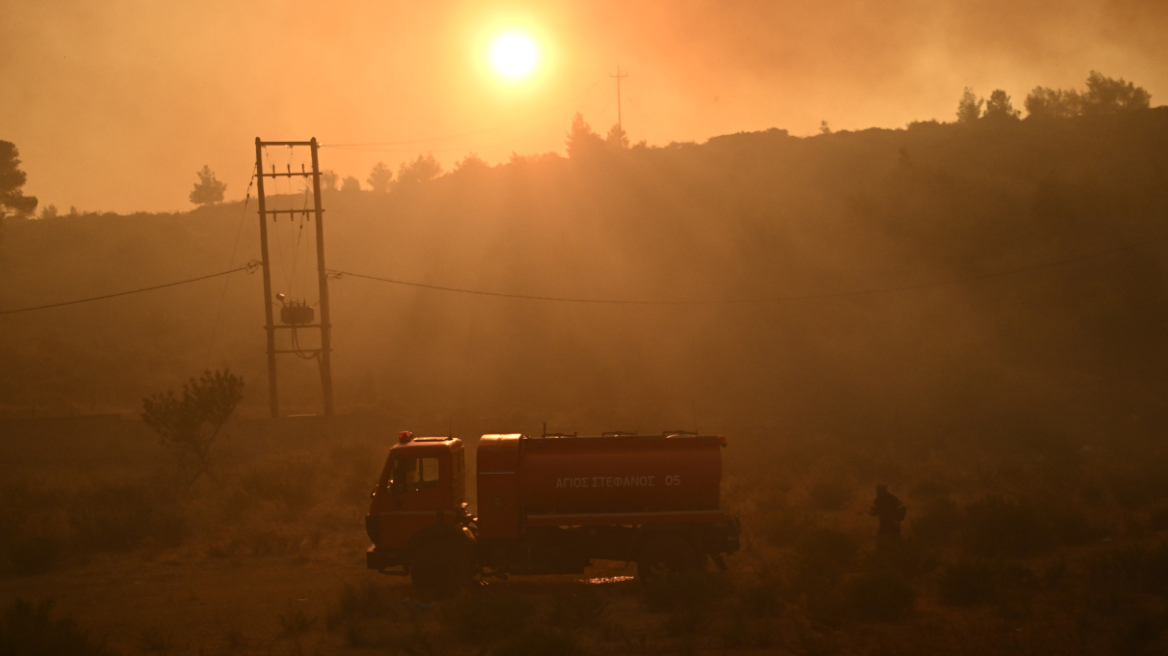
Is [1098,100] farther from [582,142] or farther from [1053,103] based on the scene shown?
[582,142]

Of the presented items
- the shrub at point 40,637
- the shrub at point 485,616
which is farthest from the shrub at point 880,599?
the shrub at point 40,637

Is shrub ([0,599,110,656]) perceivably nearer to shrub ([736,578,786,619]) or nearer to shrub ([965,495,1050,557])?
shrub ([736,578,786,619])

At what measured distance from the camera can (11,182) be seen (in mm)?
78125

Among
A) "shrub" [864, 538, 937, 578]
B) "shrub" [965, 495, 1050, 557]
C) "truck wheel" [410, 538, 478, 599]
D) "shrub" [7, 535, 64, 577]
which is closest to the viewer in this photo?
"shrub" [864, 538, 937, 578]

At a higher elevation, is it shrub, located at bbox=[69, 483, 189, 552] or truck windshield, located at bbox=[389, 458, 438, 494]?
truck windshield, located at bbox=[389, 458, 438, 494]

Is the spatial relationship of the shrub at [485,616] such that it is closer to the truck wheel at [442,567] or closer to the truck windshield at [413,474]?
the truck wheel at [442,567]

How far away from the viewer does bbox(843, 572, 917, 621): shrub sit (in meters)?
11.8

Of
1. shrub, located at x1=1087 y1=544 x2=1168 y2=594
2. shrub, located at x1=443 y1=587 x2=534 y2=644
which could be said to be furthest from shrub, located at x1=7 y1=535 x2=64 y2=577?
shrub, located at x1=1087 y1=544 x2=1168 y2=594

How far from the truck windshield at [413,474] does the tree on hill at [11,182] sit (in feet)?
270

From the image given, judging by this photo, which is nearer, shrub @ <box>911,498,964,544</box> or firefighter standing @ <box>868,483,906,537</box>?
firefighter standing @ <box>868,483,906,537</box>

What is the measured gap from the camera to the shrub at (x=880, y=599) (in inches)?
466

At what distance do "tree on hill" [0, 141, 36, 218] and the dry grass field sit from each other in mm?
61526

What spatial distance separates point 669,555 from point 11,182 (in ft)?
283

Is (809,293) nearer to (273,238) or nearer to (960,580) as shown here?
(960,580)
